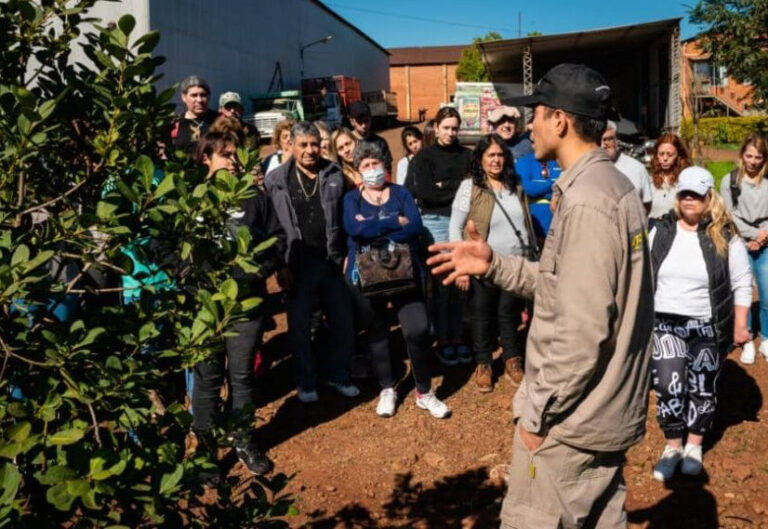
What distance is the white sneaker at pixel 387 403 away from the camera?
564 cm

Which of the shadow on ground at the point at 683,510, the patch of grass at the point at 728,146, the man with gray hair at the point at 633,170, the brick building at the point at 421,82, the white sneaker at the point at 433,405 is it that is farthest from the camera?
the brick building at the point at 421,82

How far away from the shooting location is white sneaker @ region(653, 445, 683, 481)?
4617 mm

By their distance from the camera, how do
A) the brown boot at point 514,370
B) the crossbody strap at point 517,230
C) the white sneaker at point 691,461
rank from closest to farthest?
the white sneaker at point 691,461 → the crossbody strap at point 517,230 → the brown boot at point 514,370

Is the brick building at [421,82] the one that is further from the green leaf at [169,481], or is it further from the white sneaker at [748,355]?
the green leaf at [169,481]

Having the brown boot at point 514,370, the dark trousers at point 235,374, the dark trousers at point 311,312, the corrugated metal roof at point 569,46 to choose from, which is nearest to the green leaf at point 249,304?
the dark trousers at point 235,374

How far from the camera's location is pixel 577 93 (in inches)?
98.8

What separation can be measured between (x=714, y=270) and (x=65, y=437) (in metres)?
4.16

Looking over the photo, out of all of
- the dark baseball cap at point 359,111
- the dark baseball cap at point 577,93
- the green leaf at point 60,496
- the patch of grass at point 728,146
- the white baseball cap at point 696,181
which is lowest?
the green leaf at point 60,496

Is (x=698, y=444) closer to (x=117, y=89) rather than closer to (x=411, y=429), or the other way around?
(x=411, y=429)

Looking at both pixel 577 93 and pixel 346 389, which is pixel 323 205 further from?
pixel 577 93

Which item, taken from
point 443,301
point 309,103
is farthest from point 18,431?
point 309,103

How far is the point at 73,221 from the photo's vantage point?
6.23ft

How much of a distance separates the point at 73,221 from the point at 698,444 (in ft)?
13.8

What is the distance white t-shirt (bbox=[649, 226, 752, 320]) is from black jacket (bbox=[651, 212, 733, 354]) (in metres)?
0.03
